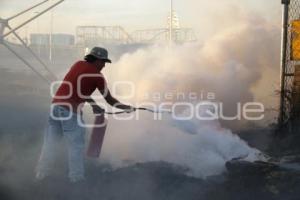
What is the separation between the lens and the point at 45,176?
253 inches

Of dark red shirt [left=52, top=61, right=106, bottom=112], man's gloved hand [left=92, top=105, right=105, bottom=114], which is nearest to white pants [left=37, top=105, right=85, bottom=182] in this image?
dark red shirt [left=52, top=61, right=106, bottom=112]

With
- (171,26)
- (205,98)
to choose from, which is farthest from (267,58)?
(171,26)

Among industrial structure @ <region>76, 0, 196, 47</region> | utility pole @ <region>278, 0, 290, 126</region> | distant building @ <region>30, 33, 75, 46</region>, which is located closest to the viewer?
utility pole @ <region>278, 0, 290, 126</region>

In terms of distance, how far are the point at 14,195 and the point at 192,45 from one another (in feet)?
25.1

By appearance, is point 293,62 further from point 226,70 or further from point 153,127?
point 153,127

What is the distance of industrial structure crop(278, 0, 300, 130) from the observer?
9.50 metres

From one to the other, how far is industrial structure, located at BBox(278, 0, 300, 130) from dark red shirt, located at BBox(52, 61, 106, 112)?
4786mm

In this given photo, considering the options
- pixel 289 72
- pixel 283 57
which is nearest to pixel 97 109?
pixel 283 57

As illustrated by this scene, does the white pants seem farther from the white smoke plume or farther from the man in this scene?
the white smoke plume

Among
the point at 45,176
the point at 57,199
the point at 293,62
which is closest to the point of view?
the point at 57,199

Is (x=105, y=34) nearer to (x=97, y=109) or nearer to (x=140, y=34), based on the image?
(x=140, y=34)

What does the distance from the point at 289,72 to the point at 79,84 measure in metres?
5.36

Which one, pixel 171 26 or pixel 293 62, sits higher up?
pixel 171 26

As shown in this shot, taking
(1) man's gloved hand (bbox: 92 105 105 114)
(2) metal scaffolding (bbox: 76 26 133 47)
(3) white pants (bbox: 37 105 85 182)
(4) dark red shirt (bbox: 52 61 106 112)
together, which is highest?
(2) metal scaffolding (bbox: 76 26 133 47)
